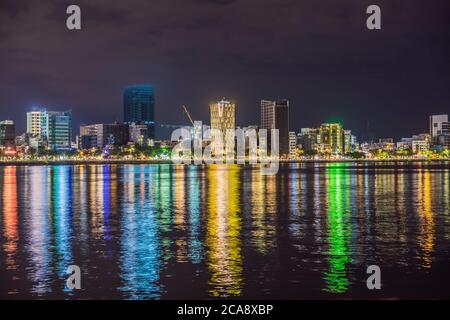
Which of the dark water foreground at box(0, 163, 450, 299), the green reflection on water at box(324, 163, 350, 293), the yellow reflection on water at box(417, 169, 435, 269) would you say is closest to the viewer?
the dark water foreground at box(0, 163, 450, 299)

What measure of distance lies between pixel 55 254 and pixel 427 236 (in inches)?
559

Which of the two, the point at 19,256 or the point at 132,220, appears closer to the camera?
the point at 19,256

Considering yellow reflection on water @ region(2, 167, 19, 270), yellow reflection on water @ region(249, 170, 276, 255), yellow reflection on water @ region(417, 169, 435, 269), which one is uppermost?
yellow reflection on water @ region(2, 167, 19, 270)

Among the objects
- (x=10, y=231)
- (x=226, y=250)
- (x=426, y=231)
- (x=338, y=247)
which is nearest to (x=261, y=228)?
(x=338, y=247)

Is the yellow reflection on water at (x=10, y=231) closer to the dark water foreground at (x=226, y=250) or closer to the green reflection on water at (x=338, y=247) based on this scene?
the dark water foreground at (x=226, y=250)

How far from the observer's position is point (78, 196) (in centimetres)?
4903

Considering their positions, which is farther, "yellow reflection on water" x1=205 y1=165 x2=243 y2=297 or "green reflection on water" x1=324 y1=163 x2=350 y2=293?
"green reflection on water" x1=324 y1=163 x2=350 y2=293

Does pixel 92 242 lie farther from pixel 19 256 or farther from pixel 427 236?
pixel 427 236

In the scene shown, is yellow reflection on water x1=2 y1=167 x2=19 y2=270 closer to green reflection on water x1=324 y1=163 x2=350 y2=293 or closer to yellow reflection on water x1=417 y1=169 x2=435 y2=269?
green reflection on water x1=324 y1=163 x2=350 y2=293

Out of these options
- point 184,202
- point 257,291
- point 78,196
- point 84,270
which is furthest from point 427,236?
point 78,196

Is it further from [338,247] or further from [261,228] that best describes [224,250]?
[261,228]

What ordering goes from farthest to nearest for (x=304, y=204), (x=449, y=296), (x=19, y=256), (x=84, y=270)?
(x=304, y=204) → (x=19, y=256) → (x=84, y=270) → (x=449, y=296)

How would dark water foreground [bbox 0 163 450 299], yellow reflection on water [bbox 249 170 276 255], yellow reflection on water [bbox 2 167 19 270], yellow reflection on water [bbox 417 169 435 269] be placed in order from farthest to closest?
1. yellow reflection on water [bbox 249 170 276 255]
2. yellow reflection on water [bbox 417 169 435 269]
3. yellow reflection on water [bbox 2 167 19 270]
4. dark water foreground [bbox 0 163 450 299]

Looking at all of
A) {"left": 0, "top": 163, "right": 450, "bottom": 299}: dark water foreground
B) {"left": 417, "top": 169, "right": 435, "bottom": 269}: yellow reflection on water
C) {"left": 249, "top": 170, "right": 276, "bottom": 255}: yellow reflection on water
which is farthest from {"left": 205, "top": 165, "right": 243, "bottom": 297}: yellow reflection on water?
{"left": 417, "top": 169, "right": 435, "bottom": 269}: yellow reflection on water
